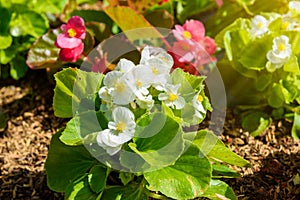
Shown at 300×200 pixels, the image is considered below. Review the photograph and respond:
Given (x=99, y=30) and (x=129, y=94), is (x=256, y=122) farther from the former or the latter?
(x=129, y=94)

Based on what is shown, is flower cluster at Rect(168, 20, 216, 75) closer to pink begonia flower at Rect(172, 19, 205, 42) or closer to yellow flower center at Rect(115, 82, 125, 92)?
pink begonia flower at Rect(172, 19, 205, 42)

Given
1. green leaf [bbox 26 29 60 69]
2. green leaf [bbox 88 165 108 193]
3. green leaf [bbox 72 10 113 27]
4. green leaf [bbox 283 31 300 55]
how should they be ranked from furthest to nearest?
1. green leaf [bbox 72 10 113 27]
2. green leaf [bbox 26 29 60 69]
3. green leaf [bbox 283 31 300 55]
4. green leaf [bbox 88 165 108 193]

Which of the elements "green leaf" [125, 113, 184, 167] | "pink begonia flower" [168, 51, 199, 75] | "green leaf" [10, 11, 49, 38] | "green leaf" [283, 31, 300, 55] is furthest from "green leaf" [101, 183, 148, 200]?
"green leaf" [10, 11, 49, 38]

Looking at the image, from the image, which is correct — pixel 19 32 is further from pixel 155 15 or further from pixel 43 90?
pixel 155 15

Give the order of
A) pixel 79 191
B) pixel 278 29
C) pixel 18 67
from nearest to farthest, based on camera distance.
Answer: pixel 79 191, pixel 278 29, pixel 18 67

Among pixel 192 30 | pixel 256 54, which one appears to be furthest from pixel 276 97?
pixel 192 30

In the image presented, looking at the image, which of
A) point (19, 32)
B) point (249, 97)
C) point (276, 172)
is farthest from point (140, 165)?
point (19, 32)
